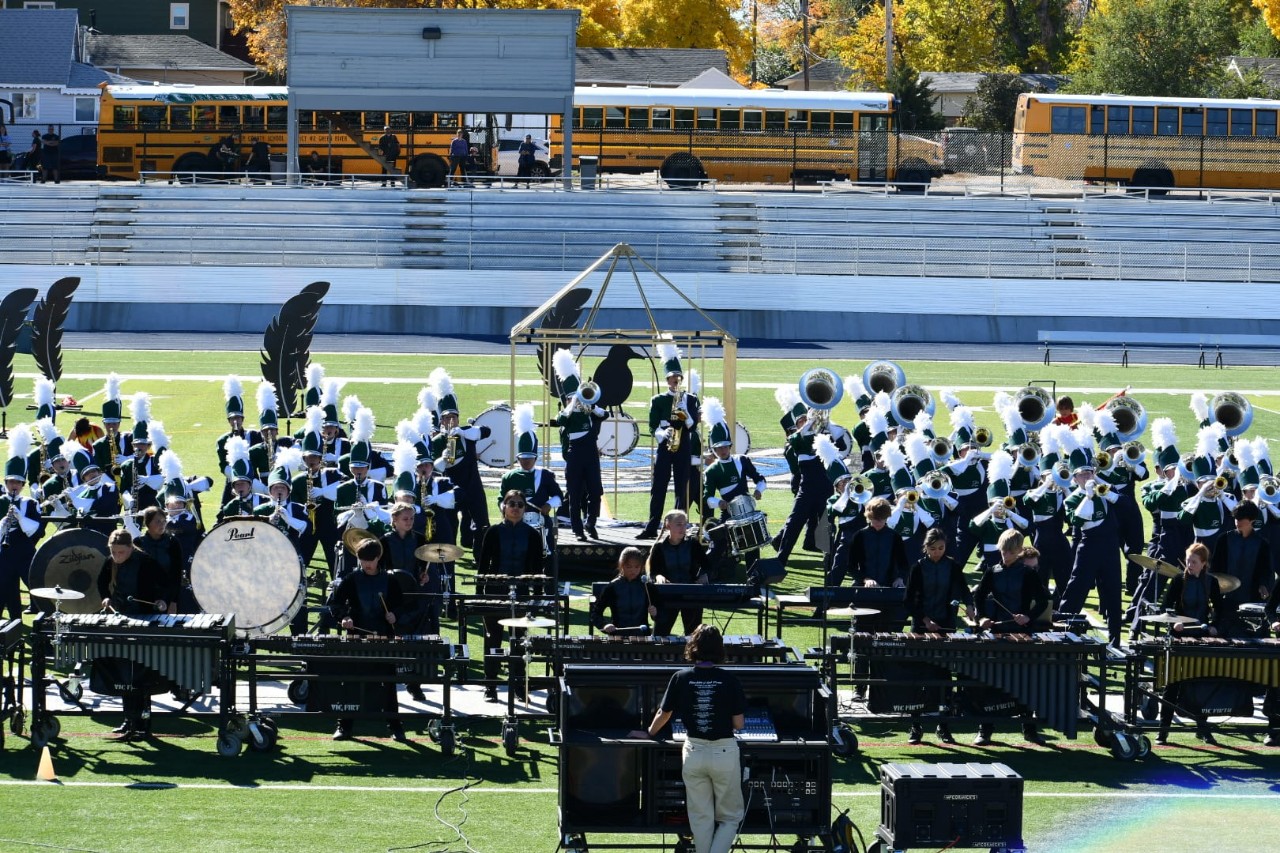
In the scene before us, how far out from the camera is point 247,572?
11.7 m

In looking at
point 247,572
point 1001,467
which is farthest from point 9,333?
point 1001,467

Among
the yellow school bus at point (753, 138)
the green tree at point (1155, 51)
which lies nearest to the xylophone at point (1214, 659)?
the yellow school bus at point (753, 138)

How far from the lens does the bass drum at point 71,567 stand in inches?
470

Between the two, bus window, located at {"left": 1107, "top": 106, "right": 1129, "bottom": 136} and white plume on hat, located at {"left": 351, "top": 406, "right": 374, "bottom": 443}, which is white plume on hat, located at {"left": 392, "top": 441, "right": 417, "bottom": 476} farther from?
bus window, located at {"left": 1107, "top": 106, "right": 1129, "bottom": 136}

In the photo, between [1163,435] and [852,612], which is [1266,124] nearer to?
[1163,435]

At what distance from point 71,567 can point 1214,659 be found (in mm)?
6950

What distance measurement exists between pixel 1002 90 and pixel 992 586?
1928 inches

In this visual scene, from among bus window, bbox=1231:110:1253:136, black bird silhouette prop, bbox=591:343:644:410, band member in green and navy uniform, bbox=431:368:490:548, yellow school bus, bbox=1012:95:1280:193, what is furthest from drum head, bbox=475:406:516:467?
bus window, bbox=1231:110:1253:136

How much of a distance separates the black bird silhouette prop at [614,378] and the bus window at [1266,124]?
31470mm

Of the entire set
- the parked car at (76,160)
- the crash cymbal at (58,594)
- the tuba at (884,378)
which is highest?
the parked car at (76,160)

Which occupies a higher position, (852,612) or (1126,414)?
(1126,414)

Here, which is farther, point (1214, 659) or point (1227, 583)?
point (1227, 583)

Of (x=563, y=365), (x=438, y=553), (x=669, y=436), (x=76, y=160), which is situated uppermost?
(x=76, y=160)

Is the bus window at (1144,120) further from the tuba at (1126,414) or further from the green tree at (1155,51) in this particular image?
the tuba at (1126,414)
